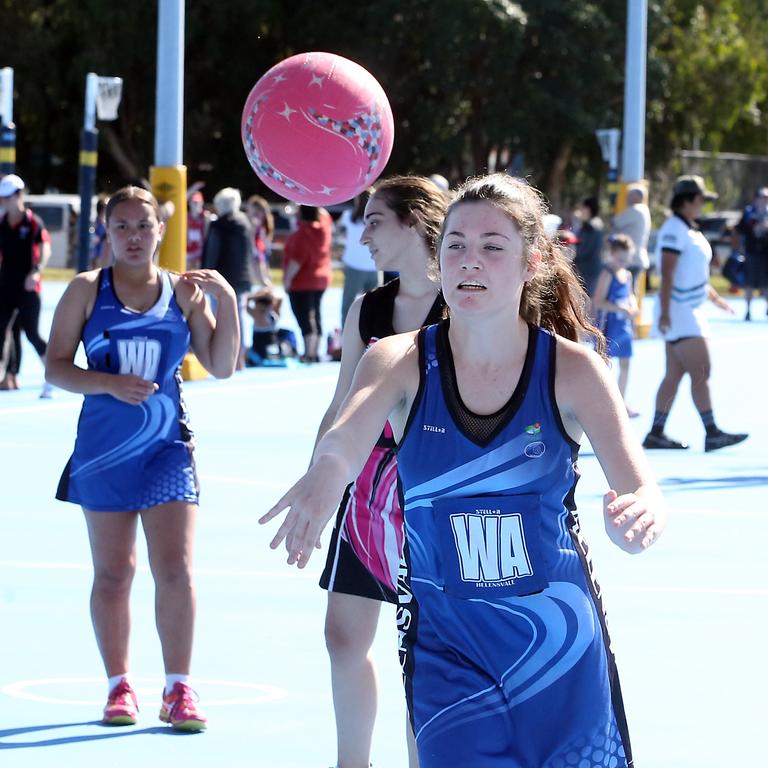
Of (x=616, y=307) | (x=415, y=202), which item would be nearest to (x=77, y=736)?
(x=415, y=202)

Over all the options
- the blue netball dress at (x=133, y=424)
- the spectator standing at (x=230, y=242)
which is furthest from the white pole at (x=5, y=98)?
the blue netball dress at (x=133, y=424)

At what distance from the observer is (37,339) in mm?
15562

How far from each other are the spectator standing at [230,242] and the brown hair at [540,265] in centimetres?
1392

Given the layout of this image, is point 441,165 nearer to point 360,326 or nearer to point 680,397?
point 680,397

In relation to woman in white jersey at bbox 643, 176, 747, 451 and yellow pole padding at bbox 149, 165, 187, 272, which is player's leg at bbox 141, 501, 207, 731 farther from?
yellow pole padding at bbox 149, 165, 187, 272

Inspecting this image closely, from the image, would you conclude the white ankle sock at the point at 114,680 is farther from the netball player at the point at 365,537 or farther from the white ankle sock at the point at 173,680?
the netball player at the point at 365,537

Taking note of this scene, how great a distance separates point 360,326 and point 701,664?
2.63 m

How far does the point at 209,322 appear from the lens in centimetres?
620

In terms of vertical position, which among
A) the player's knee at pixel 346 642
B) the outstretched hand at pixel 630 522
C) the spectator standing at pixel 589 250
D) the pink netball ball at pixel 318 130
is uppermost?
the spectator standing at pixel 589 250

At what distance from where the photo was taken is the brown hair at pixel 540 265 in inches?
144

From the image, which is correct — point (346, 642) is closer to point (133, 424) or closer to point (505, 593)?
point (133, 424)

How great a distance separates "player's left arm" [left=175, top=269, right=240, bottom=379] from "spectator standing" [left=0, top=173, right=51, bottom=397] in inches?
374

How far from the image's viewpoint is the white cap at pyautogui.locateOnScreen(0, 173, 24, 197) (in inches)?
592

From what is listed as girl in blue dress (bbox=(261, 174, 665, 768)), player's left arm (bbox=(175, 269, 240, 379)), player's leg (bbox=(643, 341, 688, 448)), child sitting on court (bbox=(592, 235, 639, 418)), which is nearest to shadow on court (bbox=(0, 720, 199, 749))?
player's left arm (bbox=(175, 269, 240, 379))
